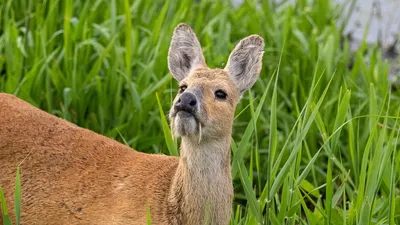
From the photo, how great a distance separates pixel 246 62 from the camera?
180 inches

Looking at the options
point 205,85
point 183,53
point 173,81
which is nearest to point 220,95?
point 205,85

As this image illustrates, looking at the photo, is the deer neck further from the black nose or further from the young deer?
the black nose

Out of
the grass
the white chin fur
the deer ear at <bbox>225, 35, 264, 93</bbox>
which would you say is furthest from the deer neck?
the deer ear at <bbox>225, 35, 264, 93</bbox>

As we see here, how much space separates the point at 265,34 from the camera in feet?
21.1

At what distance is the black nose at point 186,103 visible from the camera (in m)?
3.91

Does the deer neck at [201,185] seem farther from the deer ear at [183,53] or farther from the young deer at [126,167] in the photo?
the deer ear at [183,53]

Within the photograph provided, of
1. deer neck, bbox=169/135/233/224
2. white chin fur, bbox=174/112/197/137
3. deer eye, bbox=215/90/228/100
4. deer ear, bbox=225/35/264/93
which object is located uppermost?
deer ear, bbox=225/35/264/93

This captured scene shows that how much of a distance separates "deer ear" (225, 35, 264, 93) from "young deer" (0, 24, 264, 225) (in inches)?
0.9

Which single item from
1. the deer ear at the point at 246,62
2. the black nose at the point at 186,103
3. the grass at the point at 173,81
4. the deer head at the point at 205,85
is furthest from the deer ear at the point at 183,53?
the black nose at the point at 186,103

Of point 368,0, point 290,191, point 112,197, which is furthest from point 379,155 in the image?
point 368,0

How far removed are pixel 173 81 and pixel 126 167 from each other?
1.44 meters

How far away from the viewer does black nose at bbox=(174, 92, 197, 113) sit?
154 inches

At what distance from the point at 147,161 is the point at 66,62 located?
1.33m

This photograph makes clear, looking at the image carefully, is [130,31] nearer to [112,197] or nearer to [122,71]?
[122,71]
